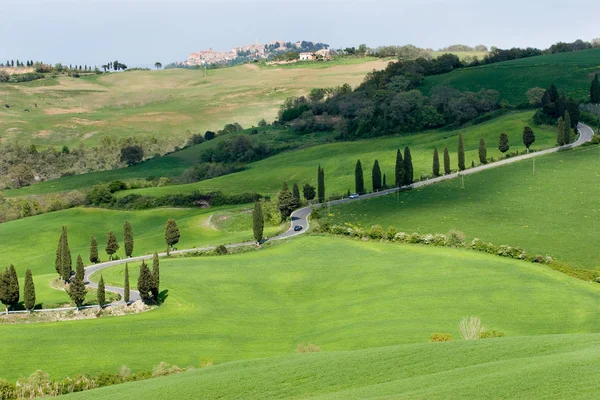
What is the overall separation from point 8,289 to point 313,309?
88.2 feet

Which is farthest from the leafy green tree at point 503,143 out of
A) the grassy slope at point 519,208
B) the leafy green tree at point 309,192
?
the leafy green tree at point 309,192

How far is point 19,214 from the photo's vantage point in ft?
460

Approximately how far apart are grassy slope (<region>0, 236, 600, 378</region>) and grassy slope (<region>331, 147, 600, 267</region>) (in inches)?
328

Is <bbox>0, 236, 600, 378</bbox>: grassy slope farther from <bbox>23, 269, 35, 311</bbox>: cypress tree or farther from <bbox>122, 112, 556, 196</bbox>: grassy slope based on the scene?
<bbox>122, 112, 556, 196</bbox>: grassy slope

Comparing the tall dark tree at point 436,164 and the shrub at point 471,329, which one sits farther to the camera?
the tall dark tree at point 436,164

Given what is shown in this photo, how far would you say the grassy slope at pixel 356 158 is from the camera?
13625 cm

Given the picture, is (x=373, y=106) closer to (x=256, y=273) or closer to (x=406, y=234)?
(x=406, y=234)

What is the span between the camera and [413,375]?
43.8 meters

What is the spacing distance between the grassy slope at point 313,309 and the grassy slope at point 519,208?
27.4 feet

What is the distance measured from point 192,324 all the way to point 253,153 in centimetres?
11564

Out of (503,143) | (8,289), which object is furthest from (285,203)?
(8,289)

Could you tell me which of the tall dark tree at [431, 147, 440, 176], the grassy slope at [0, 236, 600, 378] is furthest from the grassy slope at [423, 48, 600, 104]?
the grassy slope at [0, 236, 600, 378]

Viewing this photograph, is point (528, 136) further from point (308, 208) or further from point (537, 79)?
point (537, 79)

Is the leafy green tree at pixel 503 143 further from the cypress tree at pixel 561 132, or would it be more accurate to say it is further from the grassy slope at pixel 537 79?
the grassy slope at pixel 537 79
